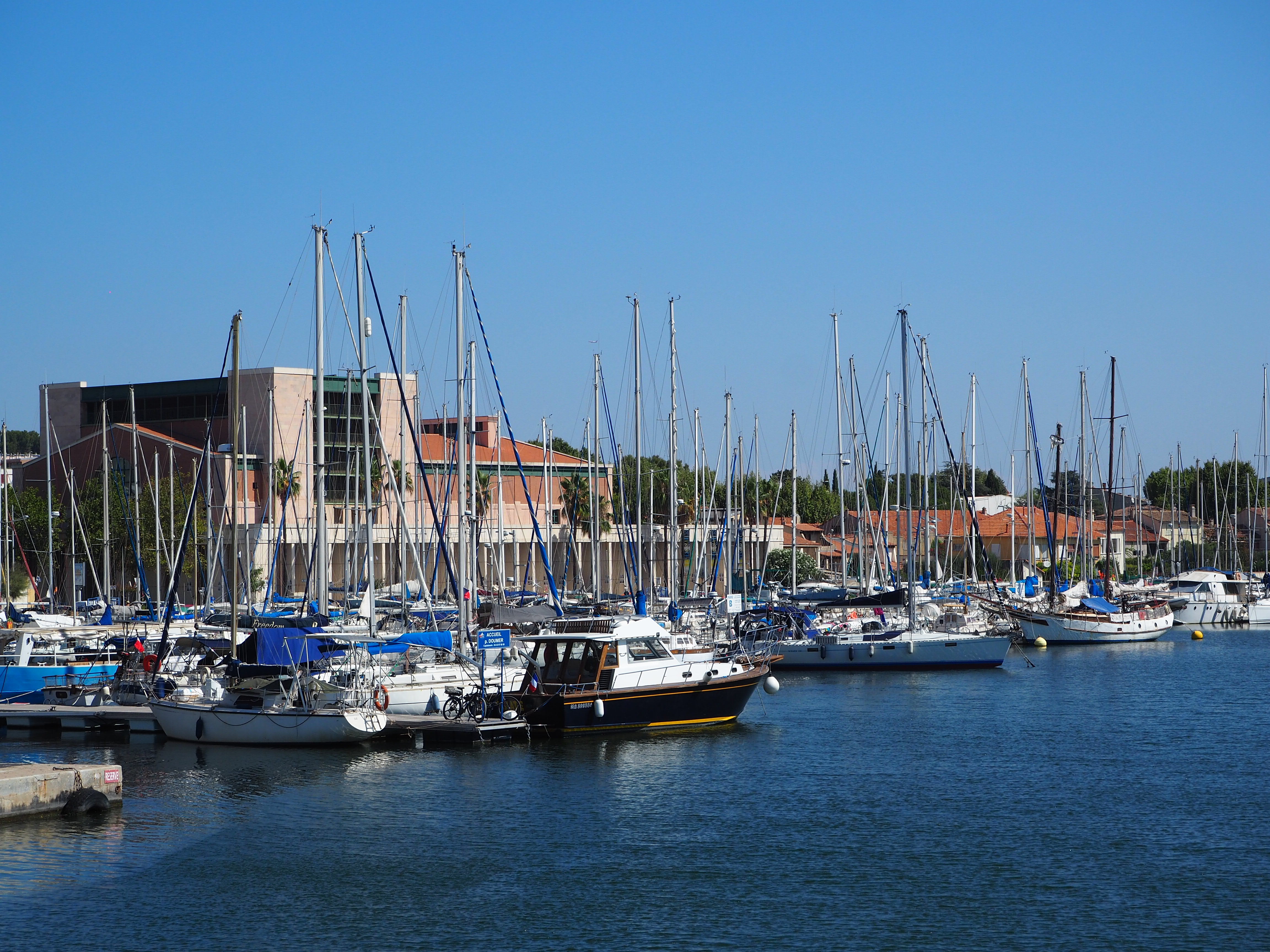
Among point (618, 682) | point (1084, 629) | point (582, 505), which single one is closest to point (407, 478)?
point (582, 505)

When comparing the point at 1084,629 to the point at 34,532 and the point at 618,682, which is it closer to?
the point at 618,682

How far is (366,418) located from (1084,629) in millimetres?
44223

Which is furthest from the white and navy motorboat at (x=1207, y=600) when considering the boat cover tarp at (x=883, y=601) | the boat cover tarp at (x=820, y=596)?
the boat cover tarp at (x=883, y=601)

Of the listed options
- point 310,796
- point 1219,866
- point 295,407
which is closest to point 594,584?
point 310,796

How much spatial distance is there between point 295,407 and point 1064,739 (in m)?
73.2

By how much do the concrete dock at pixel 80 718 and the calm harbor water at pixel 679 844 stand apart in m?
0.79

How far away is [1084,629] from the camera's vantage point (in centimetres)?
7512

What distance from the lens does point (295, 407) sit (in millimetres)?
103000

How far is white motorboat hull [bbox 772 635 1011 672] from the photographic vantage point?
2350 inches

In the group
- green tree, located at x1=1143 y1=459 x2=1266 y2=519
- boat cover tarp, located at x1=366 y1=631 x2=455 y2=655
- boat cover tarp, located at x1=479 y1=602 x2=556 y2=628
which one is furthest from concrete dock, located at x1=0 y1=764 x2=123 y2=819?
green tree, located at x1=1143 y1=459 x2=1266 y2=519

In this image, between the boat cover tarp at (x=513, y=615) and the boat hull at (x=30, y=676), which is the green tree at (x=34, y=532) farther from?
the boat cover tarp at (x=513, y=615)

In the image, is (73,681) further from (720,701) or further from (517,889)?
(517,889)

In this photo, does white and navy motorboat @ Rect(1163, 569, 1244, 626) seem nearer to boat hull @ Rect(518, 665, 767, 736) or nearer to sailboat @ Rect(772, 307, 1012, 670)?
sailboat @ Rect(772, 307, 1012, 670)

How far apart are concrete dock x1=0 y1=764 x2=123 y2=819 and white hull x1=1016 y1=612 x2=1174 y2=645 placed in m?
50.9
